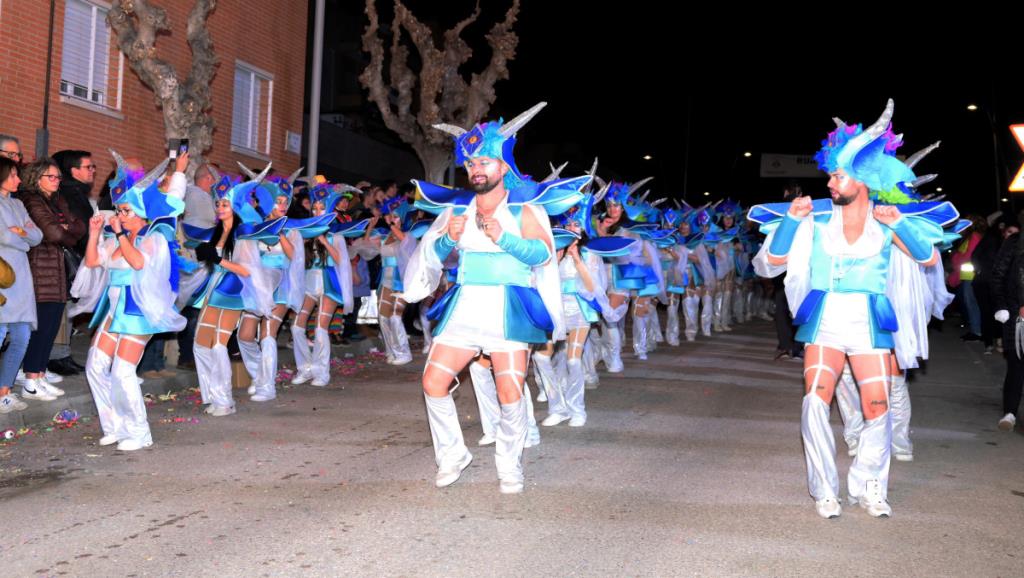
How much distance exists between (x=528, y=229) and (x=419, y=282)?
803 mm

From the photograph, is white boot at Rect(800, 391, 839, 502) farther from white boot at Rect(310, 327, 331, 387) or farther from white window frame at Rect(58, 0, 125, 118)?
white window frame at Rect(58, 0, 125, 118)

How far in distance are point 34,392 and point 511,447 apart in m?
4.41

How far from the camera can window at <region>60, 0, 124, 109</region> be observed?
13961 mm

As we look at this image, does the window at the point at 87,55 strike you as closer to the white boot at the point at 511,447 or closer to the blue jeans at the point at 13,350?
the blue jeans at the point at 13,350

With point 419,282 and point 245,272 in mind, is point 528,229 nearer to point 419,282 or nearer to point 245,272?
point 419,282

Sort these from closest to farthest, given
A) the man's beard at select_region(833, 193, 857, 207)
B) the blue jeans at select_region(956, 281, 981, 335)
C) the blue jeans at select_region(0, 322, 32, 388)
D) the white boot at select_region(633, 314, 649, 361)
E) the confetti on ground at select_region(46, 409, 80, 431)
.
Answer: the man's beard at select_region(833, 193, 857, 207)
the blue jeans at select_region(0, 322, 32, 388)
the confetti on ground at select_region(46, 409, 80, 431)
the white boot at select_region(633, 314, 649, 361)
the blue jeans at select_region(956, 281, 981, 335)

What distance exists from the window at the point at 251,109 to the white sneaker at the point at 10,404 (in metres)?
10.2

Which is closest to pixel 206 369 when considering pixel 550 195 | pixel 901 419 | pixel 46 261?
pixel 46 261

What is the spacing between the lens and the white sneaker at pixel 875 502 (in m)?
6.04

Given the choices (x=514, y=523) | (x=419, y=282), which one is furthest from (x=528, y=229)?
(x=514, y=523)

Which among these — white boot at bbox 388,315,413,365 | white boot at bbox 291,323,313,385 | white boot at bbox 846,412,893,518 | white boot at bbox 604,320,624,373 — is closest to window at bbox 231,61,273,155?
white boot at bbox 388,315,413,365

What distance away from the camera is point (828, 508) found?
5965mm

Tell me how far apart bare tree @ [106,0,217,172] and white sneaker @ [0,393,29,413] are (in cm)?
450

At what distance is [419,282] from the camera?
684 centimetres
